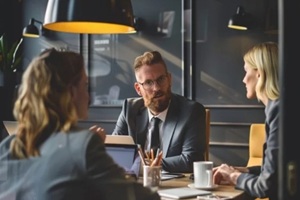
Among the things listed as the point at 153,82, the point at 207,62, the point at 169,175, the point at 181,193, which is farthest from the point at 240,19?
the point at 181,193

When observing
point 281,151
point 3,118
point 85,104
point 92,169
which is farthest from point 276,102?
point 3,118

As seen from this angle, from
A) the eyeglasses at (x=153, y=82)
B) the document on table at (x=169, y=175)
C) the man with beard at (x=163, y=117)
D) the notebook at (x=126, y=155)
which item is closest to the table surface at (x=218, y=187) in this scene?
the document on table at (x=169, y=175)

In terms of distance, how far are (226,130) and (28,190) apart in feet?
12.4

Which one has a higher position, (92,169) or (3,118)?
(92,169)

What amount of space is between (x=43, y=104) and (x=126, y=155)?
825mm

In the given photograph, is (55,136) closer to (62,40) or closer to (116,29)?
(116,29)

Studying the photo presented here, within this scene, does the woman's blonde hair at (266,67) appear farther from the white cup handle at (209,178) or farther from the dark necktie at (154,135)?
the dark necktie at (154,135)

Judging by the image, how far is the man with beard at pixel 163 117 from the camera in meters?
2.41

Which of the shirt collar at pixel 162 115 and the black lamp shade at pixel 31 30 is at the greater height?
the black lamp shade at pixel 31 30

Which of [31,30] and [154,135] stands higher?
[31,30]

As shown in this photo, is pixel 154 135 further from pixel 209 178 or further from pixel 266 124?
pixel 266 124

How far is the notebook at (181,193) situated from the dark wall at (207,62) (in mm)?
3057

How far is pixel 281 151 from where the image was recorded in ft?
2.17

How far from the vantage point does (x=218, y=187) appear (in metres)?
1.80
